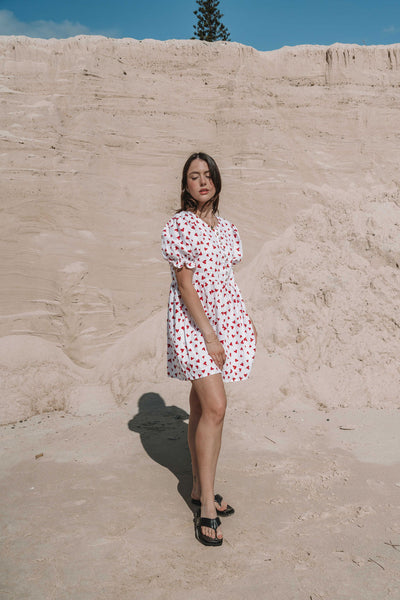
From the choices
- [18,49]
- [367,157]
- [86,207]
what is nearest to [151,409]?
[86,207]

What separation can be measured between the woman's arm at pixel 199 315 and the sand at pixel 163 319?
35.5 inches

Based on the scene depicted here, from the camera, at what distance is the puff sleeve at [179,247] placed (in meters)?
2.39

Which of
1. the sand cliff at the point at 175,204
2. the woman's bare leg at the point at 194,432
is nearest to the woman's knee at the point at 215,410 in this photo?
the woman's bare leg at the point at 194,432

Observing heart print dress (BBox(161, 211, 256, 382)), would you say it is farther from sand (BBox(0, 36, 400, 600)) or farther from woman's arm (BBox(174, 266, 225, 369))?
sand (BBox(0, 36, 400, 600))

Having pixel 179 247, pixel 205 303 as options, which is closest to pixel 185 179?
pixel 179 247

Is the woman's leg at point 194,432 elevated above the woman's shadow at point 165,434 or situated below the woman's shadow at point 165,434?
above

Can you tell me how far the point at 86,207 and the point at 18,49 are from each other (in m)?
2.40

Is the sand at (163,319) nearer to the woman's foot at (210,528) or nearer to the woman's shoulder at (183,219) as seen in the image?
the woman's foot at (210,528)

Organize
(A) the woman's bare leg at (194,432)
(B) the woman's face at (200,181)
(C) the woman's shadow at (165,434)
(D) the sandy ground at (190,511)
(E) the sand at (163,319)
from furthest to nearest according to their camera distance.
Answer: (C) the woman's shadow at (165,434), (A) the woman's bare leg at (194,432), (B) the woman's face at (200,181), (E) the sand at (163,319), (D) the sandy ground at (190,511)

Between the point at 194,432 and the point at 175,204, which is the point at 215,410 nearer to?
the point at 194,432

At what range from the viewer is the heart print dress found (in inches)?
94.7

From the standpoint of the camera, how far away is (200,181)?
2.55 metres

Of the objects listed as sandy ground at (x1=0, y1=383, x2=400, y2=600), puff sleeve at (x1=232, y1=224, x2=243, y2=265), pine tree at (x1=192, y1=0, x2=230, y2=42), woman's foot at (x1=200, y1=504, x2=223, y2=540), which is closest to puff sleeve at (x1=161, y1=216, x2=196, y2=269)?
puff sleeve at (x1=232, y1=224, x2=243, y2=265)

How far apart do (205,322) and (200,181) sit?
29.1 inches
